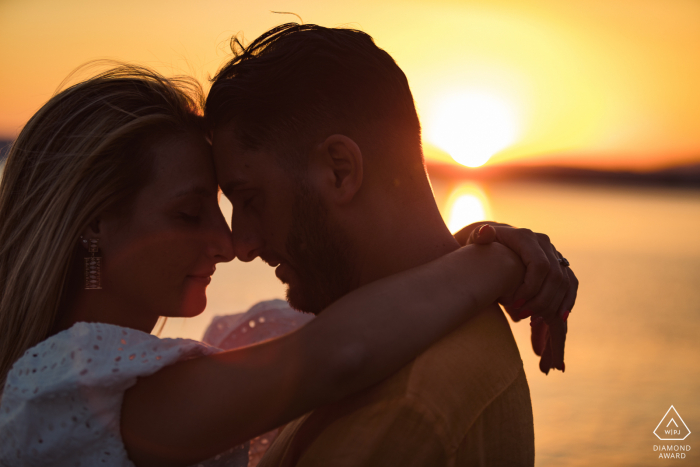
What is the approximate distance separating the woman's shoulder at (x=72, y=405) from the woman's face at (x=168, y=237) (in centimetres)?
52

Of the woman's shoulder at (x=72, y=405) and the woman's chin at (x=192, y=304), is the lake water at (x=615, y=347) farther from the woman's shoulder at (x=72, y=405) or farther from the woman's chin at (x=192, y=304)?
the woman's shoulder at (x=72, y=405)

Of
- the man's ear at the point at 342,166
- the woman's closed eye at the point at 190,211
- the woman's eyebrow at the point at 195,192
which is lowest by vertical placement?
the woman's closed eye at the point at 190,211

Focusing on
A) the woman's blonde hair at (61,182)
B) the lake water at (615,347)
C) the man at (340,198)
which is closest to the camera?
the man at (340,198)

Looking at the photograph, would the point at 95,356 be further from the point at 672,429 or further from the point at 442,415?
the point at 672,429

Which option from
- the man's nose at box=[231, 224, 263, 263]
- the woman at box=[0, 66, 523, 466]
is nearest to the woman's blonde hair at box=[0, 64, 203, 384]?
the woman at box=[0, 66, 523, 466]

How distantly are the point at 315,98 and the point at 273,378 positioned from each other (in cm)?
109

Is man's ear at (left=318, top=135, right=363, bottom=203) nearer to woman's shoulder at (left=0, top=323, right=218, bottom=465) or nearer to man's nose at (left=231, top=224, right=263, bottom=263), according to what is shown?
man's nose at (left=231, top=224, right=263, bottom=263)

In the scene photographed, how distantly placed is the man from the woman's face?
94 millimetres

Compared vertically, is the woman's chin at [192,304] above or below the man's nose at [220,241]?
below

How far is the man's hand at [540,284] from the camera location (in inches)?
68.1

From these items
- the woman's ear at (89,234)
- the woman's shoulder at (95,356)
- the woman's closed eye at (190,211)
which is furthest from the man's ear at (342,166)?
the woman's ear at (89,234)

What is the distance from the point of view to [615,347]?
6.65 metres

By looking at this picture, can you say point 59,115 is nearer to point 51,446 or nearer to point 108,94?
point 108,94

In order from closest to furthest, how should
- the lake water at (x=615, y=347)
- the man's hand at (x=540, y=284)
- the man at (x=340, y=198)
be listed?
the man at (x=340, y=198), the man's hand at (x=540, y=284), the lake water at (x=615, y=347)
